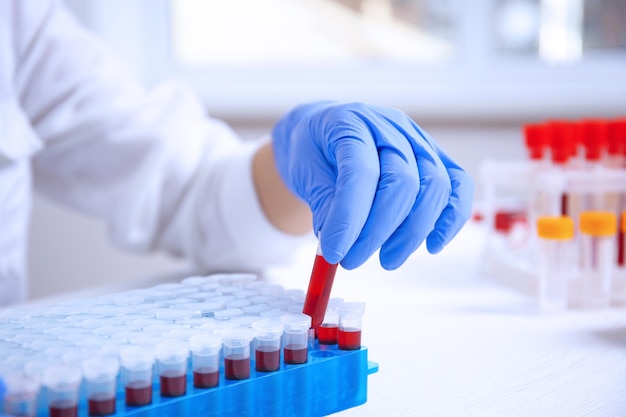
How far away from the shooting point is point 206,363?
0.47m

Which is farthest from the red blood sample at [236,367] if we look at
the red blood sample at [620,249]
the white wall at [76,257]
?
the white wall at [76,257]

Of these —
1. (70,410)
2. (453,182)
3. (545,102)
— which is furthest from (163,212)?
(545,102)

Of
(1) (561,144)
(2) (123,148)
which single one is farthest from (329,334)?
(2) (123,148)

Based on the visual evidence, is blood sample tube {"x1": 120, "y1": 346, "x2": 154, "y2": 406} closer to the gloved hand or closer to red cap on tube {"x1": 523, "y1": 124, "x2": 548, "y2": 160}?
the gloved hand

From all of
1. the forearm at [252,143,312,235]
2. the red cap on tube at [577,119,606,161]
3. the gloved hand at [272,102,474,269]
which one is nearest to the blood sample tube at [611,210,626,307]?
the red cap on tube at [577,119,606,161]

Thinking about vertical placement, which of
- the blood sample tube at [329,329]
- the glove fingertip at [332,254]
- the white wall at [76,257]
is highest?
the glove fingertip at [332,254]

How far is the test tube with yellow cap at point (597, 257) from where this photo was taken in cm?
82

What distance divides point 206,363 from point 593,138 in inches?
27.7

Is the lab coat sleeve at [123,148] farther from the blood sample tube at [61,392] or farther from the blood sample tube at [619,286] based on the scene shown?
the blood sample tube at [61,392]

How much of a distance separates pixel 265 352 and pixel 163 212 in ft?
2.34

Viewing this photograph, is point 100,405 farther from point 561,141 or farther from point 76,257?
point 76,257

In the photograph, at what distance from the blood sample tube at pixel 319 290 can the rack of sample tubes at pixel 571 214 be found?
37 centimetres

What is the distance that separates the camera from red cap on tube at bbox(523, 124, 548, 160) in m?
0.99

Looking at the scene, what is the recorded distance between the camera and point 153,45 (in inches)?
83.4
